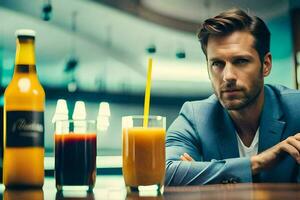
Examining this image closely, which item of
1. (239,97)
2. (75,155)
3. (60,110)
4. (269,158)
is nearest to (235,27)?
(239,97)

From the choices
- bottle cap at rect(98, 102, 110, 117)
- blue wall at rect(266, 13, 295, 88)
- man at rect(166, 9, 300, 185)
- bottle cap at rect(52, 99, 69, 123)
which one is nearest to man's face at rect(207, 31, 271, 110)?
man at rect(166, 9, 300, 185)

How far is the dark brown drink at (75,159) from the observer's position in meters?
0.81

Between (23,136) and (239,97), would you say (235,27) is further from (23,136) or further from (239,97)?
(23,136)

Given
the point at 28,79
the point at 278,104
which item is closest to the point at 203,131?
the point at 278,104

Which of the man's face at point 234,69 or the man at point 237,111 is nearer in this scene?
the man at point 237,111

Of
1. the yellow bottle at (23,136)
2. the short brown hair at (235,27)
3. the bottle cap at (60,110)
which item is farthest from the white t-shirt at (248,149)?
the yellow bottle at (23,136)

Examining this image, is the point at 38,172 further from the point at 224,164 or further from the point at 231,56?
the point at 231,56

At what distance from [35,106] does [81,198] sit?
231mm

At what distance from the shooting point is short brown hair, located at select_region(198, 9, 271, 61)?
6.32ft

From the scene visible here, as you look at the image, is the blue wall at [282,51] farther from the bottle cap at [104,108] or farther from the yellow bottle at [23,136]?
the yellow bottle at [23,136]

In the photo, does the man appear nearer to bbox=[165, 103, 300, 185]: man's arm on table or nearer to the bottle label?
bbox=[165, 103, 300, 185]: man's arm on table

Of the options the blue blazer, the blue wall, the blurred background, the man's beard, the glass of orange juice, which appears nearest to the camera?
the glass of orange juice

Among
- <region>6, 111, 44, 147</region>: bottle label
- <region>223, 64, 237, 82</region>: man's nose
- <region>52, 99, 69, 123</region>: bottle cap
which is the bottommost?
<region>6, 111, 44, 147</region>: bottle label

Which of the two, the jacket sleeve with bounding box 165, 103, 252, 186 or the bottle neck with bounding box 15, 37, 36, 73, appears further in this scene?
the jacket sleeve with bounding box 165, 103, 252, 186
